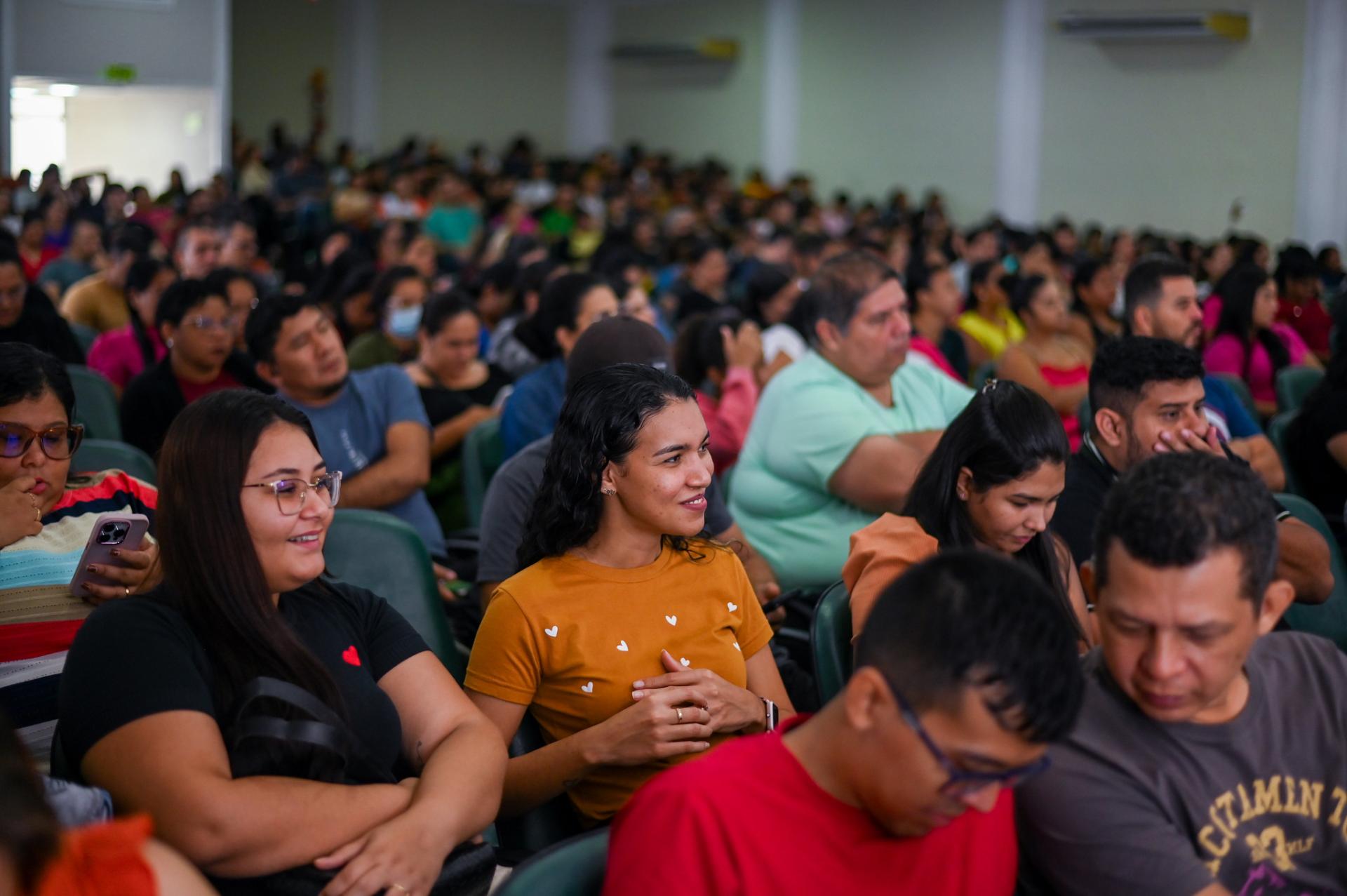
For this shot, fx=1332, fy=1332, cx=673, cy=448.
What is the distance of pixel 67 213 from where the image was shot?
6.77 m

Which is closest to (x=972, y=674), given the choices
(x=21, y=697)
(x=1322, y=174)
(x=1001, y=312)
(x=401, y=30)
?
(x=21, y=697)

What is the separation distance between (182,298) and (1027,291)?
328cm

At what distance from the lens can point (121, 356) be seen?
15.1ft

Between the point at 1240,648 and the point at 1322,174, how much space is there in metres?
11.7

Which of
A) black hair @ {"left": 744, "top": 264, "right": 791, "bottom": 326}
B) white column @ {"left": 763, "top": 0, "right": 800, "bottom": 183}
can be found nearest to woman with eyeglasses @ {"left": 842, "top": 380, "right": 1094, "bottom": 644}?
black hair @ {"left": 744, "top": 264, "right": 791, "bottom": 326}

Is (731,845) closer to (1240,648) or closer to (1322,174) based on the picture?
(1240,648)

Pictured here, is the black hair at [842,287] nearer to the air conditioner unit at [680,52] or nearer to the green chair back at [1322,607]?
the green chair back at [1322,607]

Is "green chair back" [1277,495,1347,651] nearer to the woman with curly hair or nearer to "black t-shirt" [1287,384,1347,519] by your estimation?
"black t-shirt" [1287,384,1347,519]

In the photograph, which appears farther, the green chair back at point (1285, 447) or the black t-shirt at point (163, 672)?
the green chair back at point (1285, 447)

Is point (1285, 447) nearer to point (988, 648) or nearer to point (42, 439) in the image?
point (988, 648)

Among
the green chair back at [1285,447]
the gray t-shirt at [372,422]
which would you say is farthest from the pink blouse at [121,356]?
the green chair back at [1285,447]

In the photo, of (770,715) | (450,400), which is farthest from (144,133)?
(770,715)

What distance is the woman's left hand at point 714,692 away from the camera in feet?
6.56

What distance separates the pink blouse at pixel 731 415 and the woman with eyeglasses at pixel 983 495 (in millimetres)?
1723
